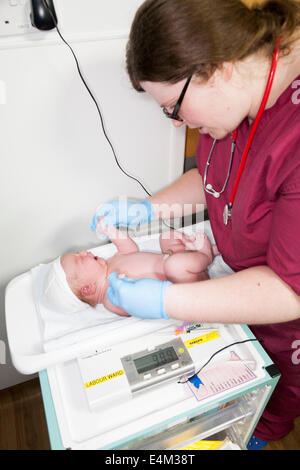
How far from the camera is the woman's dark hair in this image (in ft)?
2.14

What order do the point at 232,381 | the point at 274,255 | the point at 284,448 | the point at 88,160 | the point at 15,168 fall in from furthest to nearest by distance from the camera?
1. the point at 284,448
2. the point at 88,160
3. the point at 15,168
4. the point at 232,381
5. the point at 274,255

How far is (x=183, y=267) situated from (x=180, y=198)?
29 cm

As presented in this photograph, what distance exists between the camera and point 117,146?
4.31 ft

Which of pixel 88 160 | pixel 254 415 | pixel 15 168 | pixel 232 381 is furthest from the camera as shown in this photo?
pixel 88 160

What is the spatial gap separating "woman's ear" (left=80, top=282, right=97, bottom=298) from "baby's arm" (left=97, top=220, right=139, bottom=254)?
17cm

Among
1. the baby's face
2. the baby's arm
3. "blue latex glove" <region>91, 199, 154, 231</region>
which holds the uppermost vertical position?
"blue latex glove" <region>91, 199, 154, 231</region>

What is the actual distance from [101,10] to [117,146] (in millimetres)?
447

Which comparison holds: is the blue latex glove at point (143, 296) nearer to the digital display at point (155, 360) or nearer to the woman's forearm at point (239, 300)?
the woman's forearm at point (239, 300)

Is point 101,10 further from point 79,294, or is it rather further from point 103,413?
point 103,413

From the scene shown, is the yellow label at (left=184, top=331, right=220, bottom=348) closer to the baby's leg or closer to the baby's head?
the baby's leg

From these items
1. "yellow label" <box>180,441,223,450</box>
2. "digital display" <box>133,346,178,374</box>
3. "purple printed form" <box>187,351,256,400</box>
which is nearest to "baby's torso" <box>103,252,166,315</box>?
"digital display" <box>133,346,178,374</box>

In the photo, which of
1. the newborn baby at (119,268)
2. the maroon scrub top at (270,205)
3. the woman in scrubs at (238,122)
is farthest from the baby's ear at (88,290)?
the maroon scrub top at (270,205)

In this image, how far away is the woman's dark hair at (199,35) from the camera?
651mm
